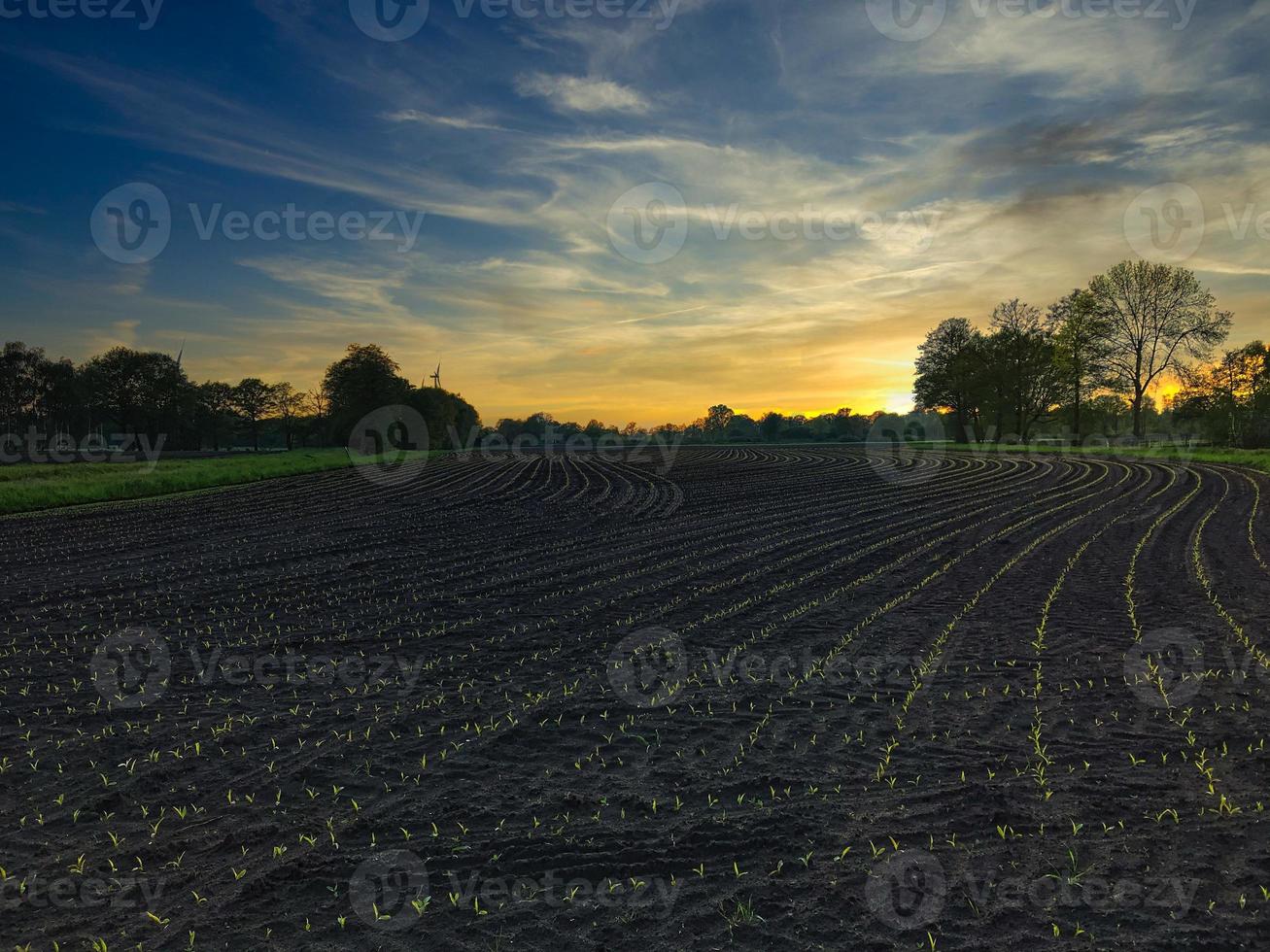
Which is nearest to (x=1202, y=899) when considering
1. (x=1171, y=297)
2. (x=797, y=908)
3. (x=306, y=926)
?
(x=797, y=908)

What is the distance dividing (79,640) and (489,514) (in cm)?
1519

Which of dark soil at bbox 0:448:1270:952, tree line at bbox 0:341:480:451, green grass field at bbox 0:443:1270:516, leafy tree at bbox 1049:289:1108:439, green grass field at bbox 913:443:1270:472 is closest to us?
dark soil at bbox 0:448:1270:952

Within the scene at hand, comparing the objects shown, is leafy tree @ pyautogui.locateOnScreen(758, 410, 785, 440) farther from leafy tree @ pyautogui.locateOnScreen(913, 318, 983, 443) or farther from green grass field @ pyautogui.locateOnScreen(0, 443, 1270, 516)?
green grass field @ pyautogui.locateOnScreen(0, 443, 1270, 516)

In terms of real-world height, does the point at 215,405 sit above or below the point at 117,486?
above

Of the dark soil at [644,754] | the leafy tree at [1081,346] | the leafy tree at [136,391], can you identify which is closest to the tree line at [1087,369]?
the leafy tree at [1081,346]

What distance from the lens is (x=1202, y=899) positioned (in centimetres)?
457

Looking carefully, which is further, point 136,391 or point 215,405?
point 215,405

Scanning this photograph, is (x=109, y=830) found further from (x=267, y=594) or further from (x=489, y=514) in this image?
(x=489, y=514)

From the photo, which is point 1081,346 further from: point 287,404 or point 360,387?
point 287,404

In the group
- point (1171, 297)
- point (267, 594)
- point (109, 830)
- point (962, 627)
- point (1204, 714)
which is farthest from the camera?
point (1171, 297)

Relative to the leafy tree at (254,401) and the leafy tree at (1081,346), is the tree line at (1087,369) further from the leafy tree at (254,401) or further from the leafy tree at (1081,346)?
the leafy tree at (254,401)

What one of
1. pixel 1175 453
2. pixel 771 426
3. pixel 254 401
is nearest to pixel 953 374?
pixel 1175 453

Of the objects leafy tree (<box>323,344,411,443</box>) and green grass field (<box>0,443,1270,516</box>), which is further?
leafy tree (<box>323,344,411,443</box>)

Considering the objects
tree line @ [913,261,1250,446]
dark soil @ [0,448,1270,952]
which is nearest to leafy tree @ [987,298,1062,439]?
tree line @ [913,261,1250,446]
